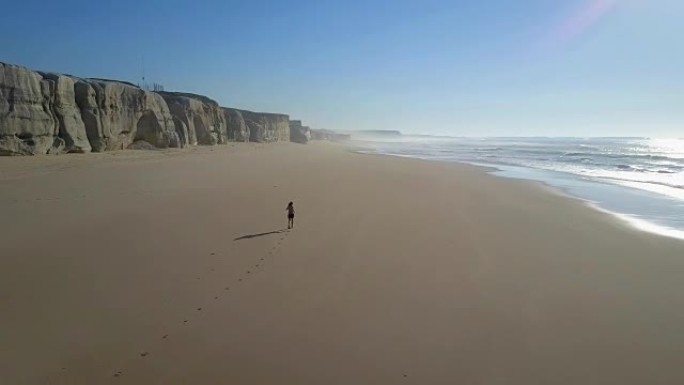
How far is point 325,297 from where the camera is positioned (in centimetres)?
614

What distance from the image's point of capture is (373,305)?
19.4ft

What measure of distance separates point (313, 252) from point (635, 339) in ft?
18.5

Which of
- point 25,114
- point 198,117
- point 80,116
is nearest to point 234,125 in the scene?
point 198,117

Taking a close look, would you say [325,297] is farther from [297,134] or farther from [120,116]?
[297,134]

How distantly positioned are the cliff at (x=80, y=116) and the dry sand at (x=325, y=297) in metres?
12.5

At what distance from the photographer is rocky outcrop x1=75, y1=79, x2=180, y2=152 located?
2721 cm

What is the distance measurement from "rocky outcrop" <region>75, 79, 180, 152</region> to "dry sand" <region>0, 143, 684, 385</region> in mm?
17659

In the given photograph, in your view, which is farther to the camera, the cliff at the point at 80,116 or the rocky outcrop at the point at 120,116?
the rocky outcrop at the point at 120,116

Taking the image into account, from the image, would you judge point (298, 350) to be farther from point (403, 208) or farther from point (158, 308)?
point (403, 208)

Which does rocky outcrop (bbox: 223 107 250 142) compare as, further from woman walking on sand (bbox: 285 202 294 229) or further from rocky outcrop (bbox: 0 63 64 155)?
woman walking on sand (bbox: 285 202 294 229)

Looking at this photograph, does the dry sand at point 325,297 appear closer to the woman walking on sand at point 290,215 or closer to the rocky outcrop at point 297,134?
the woman walking on sand at point 290,215

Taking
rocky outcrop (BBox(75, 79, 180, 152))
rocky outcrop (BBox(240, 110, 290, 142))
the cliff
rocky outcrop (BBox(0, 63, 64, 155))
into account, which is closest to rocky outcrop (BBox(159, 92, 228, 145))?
the cliff

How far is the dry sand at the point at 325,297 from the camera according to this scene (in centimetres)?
438

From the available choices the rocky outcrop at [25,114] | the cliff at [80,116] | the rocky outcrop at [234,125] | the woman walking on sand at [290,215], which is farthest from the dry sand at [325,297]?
the rocky outcrop at [234,125]
